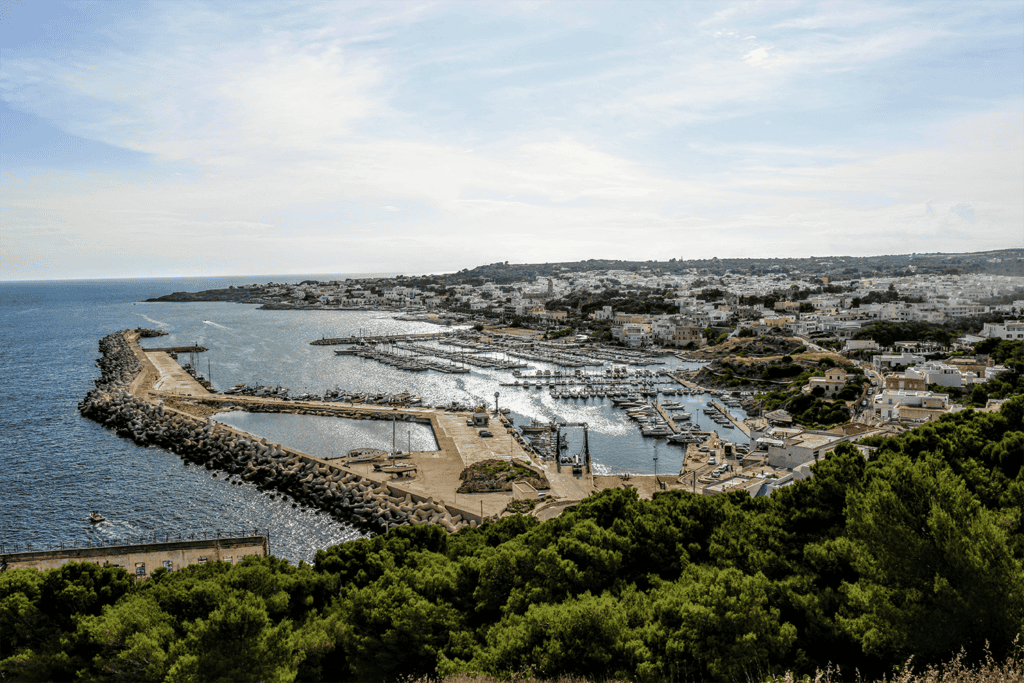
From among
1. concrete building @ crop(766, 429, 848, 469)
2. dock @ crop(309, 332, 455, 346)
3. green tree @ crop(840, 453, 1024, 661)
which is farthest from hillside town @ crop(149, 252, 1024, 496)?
green tree @ crop(840, 453, 1024, 661)

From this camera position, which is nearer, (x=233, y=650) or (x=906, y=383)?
(x=233, y=650)

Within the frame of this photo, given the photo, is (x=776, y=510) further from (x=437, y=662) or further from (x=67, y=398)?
(x=67, y=398)

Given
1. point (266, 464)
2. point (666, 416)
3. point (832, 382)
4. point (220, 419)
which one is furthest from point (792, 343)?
point (220, 419)

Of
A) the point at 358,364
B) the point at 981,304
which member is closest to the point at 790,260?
the point at 981,304

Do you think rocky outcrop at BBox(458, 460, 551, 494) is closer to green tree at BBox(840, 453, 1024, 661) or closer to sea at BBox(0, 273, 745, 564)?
sea at BBox(0, 273, 745, 564)

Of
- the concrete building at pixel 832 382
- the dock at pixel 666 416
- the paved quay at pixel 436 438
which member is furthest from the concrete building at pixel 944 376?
the paved quay at pixel 436 438

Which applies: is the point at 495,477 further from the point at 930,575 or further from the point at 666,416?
the point at 930,575
